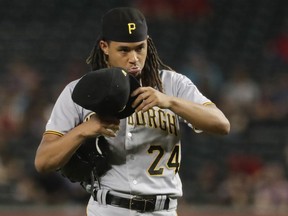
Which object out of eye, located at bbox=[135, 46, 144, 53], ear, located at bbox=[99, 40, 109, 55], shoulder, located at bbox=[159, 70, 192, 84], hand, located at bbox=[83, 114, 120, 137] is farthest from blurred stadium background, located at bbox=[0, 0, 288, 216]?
hand, located at bbox=[83, 114, 120, 137]

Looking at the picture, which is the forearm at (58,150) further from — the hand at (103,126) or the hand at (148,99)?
the hand at (148,99)

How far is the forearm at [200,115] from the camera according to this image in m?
3.41

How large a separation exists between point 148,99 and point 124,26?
48 cm

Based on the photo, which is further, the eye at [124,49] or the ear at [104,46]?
the ear at [104,46]

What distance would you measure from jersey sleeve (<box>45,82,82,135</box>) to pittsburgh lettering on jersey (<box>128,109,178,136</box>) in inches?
10.1

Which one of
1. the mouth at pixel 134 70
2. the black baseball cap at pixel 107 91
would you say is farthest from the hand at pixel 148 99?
the mouth at pixel 134 70

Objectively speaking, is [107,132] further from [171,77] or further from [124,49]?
[171,77]

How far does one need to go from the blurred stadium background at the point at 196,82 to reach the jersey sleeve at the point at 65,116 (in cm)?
466

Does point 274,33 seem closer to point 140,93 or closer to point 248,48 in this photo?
point 248,48

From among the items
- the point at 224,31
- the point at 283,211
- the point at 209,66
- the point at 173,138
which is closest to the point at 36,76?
the point at 209,66

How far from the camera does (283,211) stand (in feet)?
26.8

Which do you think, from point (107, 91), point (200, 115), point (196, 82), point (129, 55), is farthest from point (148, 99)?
point (196, 82)

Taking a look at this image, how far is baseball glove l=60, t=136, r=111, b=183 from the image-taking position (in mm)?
3629

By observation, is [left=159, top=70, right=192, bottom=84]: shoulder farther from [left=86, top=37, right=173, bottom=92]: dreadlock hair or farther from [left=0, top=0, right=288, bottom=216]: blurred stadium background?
[left=0, top=0, right=288, bottom=216]: blurred stadium background
